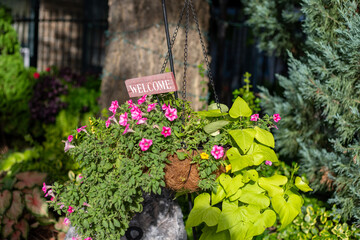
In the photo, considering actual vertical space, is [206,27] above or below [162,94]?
above

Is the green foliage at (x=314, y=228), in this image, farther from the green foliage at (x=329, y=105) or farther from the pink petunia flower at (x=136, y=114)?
the pink petunia flower at (x=136, y=114)

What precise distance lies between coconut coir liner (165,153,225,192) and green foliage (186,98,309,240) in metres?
0.14

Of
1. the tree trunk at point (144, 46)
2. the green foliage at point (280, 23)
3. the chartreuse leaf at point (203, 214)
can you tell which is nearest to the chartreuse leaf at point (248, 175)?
the chartreuse leaf at point (203, 214)

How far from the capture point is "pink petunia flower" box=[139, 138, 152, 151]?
6.96ft

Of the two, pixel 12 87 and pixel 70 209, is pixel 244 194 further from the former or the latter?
pixel 12 87

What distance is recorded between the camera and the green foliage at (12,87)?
5805mm

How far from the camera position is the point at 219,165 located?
90.7 inches

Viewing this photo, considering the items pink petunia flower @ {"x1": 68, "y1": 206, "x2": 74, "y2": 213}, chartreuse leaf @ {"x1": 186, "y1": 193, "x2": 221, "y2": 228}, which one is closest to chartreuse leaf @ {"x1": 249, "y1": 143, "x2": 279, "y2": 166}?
chartreuse leaf @ {"x1": 186, "y1": 193, "x2": 221, "y2": 228}

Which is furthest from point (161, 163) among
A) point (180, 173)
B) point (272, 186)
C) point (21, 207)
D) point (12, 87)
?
point (12, 87)

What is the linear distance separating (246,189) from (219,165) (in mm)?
231

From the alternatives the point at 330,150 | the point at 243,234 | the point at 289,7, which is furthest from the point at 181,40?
the point at 243,234

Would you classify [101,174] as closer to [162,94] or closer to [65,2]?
[162,94]

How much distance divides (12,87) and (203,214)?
14.8 ft

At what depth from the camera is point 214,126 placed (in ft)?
7.58
